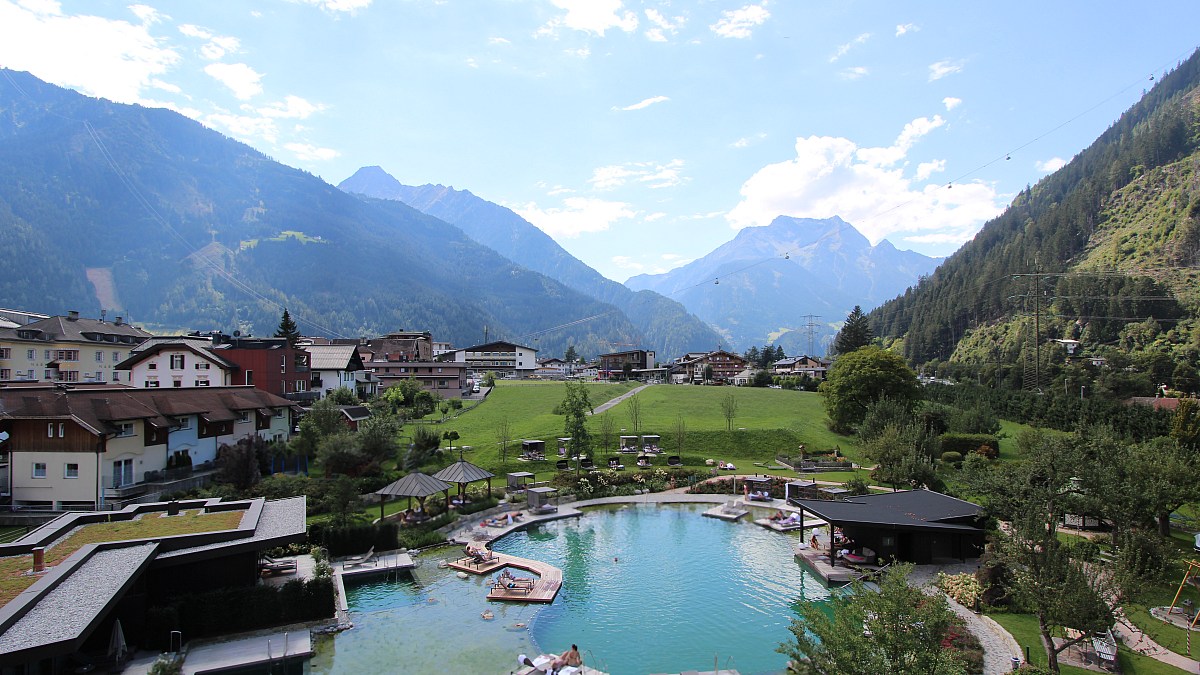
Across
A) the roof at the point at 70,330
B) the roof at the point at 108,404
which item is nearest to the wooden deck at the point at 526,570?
the roof at the point at 108,404

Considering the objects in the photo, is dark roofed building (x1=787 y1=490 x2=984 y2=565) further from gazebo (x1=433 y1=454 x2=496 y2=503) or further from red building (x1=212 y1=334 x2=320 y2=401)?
red building (x1=212 y1=334 x2=320 y2=401)

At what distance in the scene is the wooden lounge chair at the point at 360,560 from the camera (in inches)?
1007

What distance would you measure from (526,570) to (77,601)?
15004 mm

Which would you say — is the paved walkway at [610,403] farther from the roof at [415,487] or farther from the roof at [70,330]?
the roof at [70,330]

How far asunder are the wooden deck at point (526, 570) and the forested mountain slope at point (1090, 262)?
96577 millimetres

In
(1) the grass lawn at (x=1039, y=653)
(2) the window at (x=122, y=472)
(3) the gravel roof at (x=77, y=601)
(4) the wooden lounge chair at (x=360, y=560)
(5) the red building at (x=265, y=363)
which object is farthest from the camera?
(5) the red building at (x=265, y=363)

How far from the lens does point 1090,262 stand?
128125mm

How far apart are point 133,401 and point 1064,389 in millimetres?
98481

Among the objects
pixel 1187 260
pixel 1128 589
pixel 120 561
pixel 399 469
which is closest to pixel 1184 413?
pixel 1128 589

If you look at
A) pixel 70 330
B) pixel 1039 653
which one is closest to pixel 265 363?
pixel 70 330

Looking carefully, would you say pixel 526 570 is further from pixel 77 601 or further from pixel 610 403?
pixel 610 403

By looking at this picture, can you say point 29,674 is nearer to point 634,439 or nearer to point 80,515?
point 80,515

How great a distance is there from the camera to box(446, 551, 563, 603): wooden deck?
22641 millimetres

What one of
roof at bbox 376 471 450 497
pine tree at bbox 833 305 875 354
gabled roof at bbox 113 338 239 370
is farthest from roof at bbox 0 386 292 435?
pine tree at bbox 833 305 875 354
